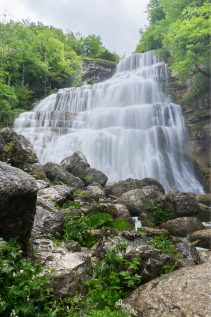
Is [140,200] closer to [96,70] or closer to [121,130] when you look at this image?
[121,130]

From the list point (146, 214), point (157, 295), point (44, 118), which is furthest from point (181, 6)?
point (157, 295)

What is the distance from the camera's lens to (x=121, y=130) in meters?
22.4

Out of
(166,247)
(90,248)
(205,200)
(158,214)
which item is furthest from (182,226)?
(205,200)

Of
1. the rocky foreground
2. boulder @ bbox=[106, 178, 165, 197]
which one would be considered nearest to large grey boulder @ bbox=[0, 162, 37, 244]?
the rocky foreground

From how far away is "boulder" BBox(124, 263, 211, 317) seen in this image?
3.76 m

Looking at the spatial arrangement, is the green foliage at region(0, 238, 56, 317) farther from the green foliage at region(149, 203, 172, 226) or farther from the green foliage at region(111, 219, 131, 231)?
the green foliage at region(149, 203, 172, 226)

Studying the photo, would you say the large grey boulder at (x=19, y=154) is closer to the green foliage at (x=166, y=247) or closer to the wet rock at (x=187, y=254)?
the green foliage at (x=166, y=247)

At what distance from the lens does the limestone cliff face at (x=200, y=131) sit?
2059 cm

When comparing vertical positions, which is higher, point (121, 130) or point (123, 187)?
point (121, 130)

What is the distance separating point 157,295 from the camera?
13.7 feet

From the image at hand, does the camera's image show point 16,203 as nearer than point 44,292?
No

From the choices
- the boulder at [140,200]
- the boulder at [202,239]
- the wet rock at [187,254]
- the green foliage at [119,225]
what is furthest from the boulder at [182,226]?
the wet rock at [187,254]

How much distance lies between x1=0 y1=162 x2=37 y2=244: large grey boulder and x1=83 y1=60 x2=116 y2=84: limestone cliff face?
3503 centimetres

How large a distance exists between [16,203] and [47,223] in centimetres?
212
